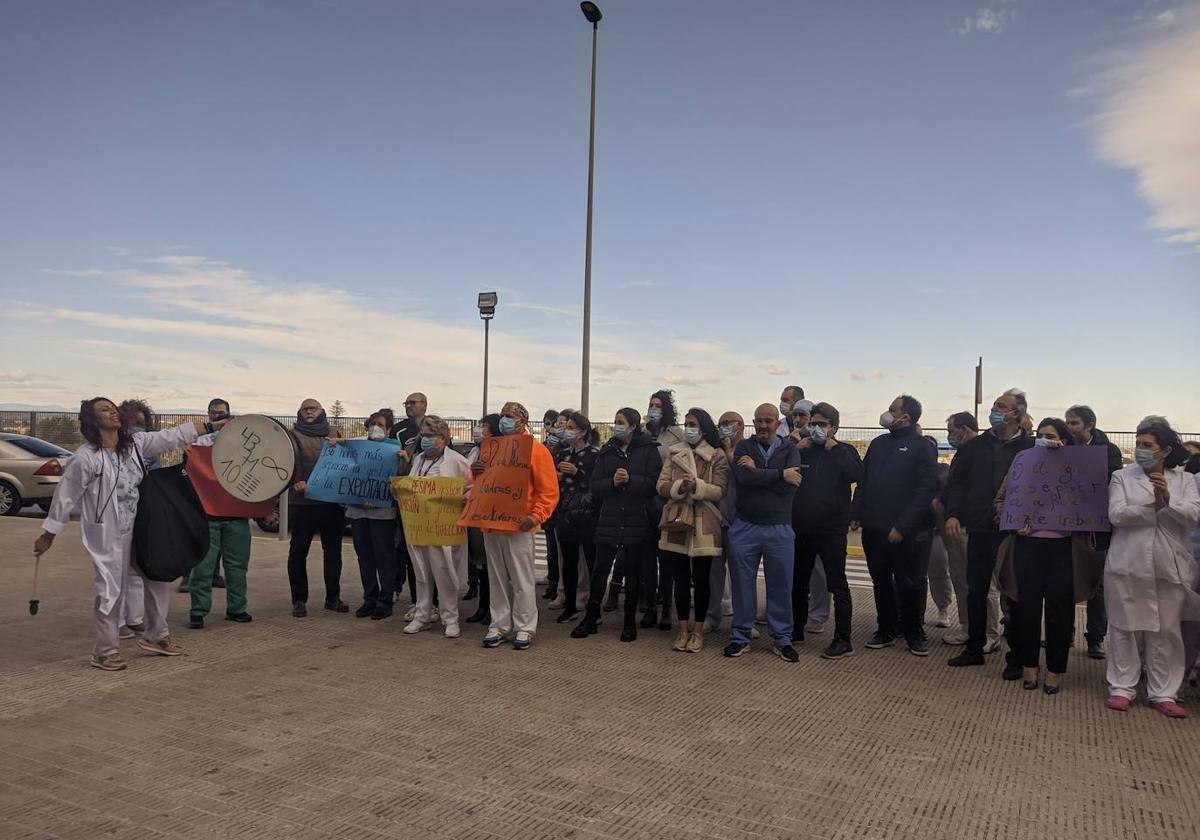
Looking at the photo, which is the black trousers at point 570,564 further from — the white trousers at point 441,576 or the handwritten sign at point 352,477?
the handwritten sign at point 352,477

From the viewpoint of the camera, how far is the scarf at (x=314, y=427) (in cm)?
927

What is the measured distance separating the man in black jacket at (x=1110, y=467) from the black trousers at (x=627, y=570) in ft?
Result: 11.5

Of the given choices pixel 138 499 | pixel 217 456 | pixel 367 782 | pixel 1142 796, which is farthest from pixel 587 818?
pixel 217 456

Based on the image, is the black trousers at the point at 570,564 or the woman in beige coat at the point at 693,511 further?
the black trousers at the point at 570,564

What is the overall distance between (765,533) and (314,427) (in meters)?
4.74

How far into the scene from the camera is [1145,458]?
20.0 ft

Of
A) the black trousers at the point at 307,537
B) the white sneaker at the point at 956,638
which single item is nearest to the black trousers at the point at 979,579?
the white sneaker at the point at 956,638

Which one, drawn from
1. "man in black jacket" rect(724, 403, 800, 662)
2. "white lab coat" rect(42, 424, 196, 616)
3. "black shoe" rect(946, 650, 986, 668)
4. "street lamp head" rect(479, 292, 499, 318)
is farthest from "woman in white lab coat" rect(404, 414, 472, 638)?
"street lamp head" rect(479, 292, 499, 318)

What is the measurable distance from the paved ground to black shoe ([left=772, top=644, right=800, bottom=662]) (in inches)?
3.7

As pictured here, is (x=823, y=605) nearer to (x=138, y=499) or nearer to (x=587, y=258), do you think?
(x=138, y=499)

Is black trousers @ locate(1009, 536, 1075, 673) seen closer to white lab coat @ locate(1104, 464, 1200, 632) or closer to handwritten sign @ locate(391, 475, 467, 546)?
white lab coat @ locate(1104, 464, 1200, 632)

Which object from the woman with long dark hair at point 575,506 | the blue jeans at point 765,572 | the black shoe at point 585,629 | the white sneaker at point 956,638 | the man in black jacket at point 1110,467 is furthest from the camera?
the woman with long dark hair at point 575,506

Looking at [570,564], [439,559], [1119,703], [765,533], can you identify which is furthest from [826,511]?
[439,559]

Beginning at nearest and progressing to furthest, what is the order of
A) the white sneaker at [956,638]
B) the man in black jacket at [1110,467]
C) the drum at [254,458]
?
the man in black jacket at [1110,467] → the white sneaker at [956,638] → the drum at [254,458]
